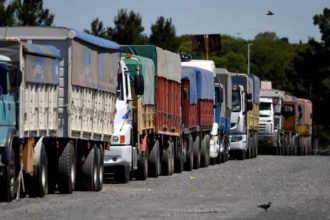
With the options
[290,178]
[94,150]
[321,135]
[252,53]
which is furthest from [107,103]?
[252,53]

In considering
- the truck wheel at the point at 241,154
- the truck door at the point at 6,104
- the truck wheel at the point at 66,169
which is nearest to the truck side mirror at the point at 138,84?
the truck wheel at the point at 66,169

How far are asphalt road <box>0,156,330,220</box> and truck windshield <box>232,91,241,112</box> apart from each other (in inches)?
823

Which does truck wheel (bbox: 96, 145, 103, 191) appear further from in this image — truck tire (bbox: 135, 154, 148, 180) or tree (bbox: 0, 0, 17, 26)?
tree (bbox: 0, 0, 17, 26)

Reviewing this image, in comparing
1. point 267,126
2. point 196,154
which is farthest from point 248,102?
point 196,154

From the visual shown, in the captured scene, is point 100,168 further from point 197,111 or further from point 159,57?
point 197,111

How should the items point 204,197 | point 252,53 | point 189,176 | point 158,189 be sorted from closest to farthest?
point 204,197 → point 158,189 → point 189,176 → point 252,53

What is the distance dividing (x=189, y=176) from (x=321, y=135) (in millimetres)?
88280

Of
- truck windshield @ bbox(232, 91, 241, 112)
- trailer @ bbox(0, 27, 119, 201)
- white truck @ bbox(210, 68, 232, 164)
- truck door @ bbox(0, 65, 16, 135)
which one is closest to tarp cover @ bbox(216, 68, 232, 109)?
white truck @ bbox(210, 68, 232, 164)

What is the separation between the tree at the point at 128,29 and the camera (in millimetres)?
108500

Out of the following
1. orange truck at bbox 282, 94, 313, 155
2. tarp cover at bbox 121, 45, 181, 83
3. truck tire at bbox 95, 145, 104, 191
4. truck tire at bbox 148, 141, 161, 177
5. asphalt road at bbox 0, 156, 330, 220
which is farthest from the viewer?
orange truck at bbox 282, 94, 313, 155

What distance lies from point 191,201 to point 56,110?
3483 millimetres

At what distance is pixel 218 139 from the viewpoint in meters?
51.8

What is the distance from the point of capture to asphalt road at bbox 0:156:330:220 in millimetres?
20812

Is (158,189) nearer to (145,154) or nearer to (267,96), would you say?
(145,154)
